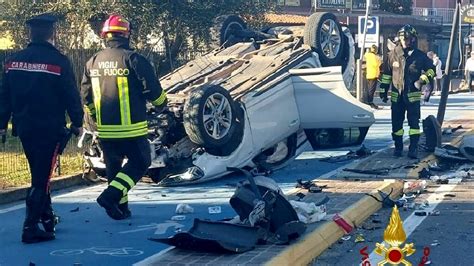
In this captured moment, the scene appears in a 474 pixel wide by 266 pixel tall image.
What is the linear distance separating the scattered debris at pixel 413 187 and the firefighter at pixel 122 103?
3.46 m

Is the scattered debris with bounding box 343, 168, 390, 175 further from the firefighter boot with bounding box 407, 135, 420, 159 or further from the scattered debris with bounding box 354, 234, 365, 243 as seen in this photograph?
the scattered debris with bounding box 354, 234, 365, 243

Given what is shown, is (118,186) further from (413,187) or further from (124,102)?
(413,187)

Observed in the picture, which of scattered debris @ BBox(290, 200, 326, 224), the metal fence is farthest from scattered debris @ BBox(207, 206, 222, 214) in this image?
the metal fence

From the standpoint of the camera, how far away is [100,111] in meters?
8.15

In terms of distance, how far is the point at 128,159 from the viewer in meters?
8.12

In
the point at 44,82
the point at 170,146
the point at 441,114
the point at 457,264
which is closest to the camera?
the point at 457,264

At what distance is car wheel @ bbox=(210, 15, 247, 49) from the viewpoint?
1322 cm

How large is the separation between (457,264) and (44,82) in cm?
376

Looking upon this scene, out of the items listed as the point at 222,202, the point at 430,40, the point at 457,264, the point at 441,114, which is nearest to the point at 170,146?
the point at 222,202

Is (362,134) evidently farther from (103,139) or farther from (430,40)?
(430,40)

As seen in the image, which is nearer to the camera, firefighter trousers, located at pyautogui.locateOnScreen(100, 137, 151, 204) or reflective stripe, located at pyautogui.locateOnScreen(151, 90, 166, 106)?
firefighter trousers, located at pyautogui.locateOnScreen(100, 137, 151, 204)

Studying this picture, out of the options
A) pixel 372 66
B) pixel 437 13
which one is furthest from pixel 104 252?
pixel 437 13

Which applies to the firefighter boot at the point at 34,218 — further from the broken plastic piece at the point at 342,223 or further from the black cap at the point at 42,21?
the broken plastic piece at the point at 342,223

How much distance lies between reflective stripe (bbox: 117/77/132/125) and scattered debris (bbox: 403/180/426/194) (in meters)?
3.71
